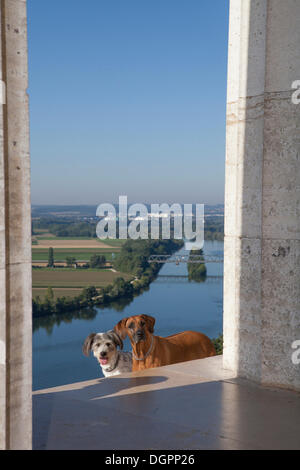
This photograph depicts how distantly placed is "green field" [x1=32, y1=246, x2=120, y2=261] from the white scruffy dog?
78876 mm

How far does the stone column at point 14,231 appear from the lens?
2.29 meters

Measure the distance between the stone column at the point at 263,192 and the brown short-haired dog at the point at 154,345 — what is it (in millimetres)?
704

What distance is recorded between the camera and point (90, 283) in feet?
245

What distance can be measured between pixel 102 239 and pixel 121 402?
90.4 m

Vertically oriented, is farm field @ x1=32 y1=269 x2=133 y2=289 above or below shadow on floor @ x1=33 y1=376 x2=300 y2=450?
below

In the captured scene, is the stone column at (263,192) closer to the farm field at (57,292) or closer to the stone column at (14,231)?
the stone column at (14,231)

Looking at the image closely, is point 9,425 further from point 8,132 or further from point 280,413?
point 280,413

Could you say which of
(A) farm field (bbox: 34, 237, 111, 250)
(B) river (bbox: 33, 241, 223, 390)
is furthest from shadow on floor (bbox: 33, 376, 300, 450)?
(A) farm field (bbox: 34, 237, 111, 250)

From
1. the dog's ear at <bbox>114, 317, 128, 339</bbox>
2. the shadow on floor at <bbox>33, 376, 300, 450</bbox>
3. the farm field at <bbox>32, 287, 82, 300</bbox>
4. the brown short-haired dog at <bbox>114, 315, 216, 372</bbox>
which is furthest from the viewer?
the farm field at <bbox>32, 287, 82, 300</bbox>

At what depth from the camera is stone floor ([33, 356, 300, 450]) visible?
315cm

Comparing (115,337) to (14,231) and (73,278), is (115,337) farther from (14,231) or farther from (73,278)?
(73,278)

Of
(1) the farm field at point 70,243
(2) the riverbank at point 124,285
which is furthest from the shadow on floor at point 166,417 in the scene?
(1) the farm field at point 70,243

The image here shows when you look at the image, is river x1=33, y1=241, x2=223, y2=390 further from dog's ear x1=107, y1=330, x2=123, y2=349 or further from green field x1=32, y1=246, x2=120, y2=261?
dog's ear x1=107, y1=330, x2=123, y2=349

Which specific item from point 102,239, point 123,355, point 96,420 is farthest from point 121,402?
point 102,239
